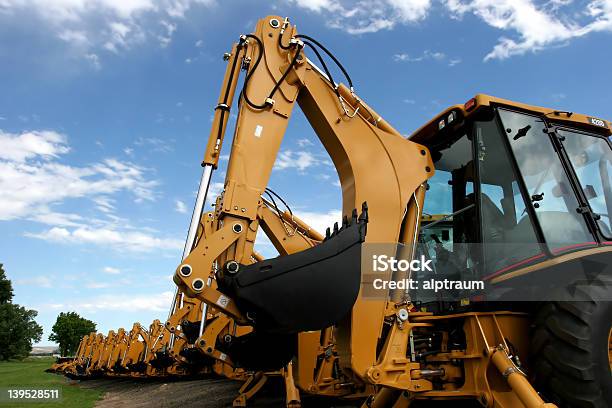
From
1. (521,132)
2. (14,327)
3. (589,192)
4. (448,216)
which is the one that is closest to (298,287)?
(448,216)

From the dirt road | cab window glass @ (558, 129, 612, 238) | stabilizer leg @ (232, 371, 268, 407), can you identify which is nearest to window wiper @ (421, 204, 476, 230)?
cab window glass @ (558, 129, 612, 238)

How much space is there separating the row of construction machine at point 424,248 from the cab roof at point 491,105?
0.07 ft

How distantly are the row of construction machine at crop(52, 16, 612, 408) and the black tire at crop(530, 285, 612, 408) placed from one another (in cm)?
1

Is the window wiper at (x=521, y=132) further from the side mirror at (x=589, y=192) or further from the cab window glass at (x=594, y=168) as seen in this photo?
the side mirror at (x=589, y=192)

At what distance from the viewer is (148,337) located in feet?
46.4

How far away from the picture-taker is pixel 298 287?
137 inches

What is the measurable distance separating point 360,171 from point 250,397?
514 cm

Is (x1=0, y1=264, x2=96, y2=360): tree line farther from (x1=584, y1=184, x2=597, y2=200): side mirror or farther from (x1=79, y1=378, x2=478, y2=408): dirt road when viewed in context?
(x1=584, y1=184, x2=597, y2=200): side mirror

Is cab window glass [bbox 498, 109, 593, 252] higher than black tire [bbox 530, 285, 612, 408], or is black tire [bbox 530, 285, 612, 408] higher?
cab window glass [bbox 498, 109, 593, 252]

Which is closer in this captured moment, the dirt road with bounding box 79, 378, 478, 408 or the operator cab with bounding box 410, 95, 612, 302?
the operator cab with bounding box 410, 95, 612, 302

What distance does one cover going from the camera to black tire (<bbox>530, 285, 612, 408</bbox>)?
3.67m

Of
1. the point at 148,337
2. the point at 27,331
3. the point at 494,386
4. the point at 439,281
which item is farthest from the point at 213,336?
the point at 27,331

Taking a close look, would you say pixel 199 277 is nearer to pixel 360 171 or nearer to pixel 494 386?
pixel 360 171

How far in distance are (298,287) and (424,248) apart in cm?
214
